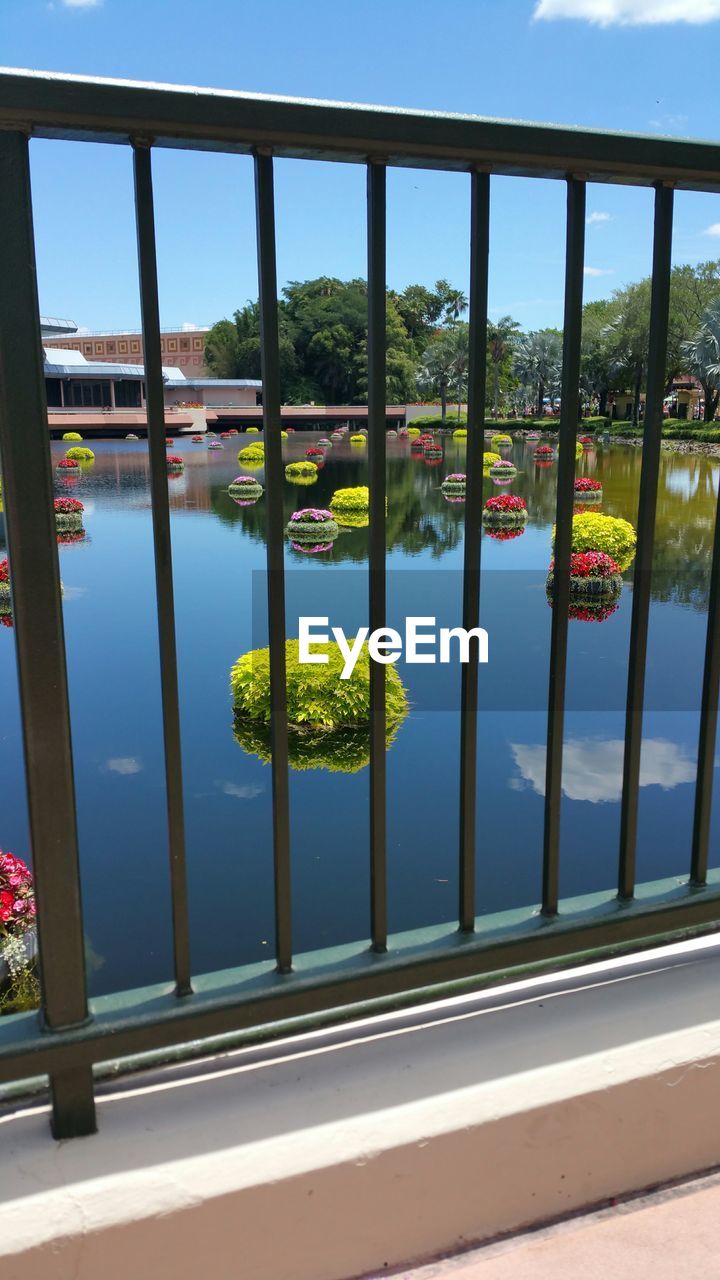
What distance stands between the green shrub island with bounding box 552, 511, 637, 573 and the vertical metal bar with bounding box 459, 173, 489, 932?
1218 cm

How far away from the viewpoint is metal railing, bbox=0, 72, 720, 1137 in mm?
944

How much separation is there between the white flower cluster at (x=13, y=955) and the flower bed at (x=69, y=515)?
48.2 feet

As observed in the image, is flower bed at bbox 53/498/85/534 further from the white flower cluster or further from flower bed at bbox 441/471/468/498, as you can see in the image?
the white flower cluster

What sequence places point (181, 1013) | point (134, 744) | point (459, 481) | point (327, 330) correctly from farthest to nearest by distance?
point (327, 330) → point (459, 481) → point (134, 744) → point (181, 1013)

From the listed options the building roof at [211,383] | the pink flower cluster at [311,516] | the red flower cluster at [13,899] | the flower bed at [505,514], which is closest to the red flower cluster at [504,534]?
the flower bed at [505,514]

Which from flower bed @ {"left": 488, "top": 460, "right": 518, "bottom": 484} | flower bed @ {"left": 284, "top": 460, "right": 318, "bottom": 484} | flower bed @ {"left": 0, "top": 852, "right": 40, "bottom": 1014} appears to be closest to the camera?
flower bed @ {"left": 0, "top": 852, "right": 40, "bottom": 1014}

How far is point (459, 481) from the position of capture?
85.1 ft

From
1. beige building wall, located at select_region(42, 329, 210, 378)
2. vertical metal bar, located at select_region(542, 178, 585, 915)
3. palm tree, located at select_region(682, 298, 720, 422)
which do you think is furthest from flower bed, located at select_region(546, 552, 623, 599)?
beige building wall, located at select_region(42, 329, 210, 378)

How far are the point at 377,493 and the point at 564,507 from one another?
0.26 meters

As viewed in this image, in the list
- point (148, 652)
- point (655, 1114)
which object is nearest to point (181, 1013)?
point (655, 1114)

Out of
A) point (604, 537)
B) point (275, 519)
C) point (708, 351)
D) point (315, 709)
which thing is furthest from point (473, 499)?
point (708, 351)

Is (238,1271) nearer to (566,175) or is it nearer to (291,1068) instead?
(291,1068)

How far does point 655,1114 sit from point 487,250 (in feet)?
3.68

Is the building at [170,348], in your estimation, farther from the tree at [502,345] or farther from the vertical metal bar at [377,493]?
the vertical metal bar at [377,493]
